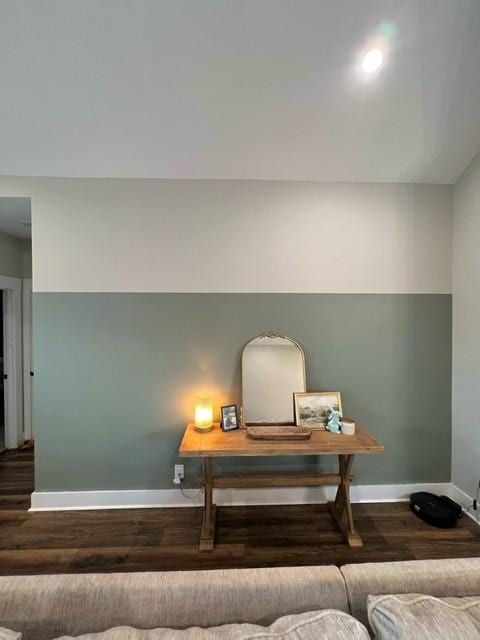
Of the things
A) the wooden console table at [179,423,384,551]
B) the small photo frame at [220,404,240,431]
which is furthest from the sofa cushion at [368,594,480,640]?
the small photo frame at [220,404,240,431]

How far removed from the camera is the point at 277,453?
6.07ft

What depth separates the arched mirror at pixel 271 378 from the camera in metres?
2.29

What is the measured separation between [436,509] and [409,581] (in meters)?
1.71

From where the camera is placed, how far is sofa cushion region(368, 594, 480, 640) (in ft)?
2.19

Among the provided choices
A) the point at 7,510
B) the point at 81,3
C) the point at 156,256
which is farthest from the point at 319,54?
the point at 7,510

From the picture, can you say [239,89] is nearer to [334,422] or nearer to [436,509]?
[334,422]

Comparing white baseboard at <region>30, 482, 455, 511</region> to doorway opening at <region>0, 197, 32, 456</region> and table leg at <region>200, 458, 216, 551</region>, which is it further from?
doorway opening at <region>0, 197, 32, 456</region>

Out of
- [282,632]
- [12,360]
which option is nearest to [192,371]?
[282,632]

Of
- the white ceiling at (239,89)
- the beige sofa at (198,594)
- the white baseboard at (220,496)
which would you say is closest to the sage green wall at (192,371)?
the white baseboard at (220,496)

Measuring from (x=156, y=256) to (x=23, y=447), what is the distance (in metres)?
2.93

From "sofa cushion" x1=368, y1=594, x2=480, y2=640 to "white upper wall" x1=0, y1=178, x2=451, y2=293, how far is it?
6.21 ft

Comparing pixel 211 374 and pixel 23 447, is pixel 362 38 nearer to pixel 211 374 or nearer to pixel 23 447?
pixel 211 374

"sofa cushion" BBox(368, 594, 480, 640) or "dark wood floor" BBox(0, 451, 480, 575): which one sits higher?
"sofa cushion" BBox(368, 594, 480, 640)

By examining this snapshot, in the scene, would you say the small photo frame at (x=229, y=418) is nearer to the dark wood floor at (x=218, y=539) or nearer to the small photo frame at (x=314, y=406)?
the small photo frame at (x=314, y=406)
